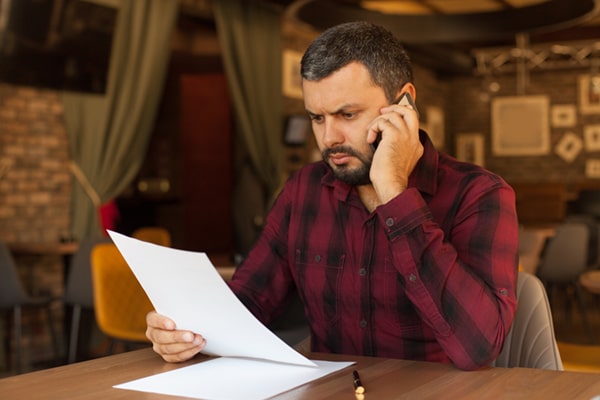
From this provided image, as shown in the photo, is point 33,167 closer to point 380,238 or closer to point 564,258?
point 564,258

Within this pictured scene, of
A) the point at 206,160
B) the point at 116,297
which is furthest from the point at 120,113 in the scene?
the point at 206,160

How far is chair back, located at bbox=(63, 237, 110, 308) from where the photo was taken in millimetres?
5387

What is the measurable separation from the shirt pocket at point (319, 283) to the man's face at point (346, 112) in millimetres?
232

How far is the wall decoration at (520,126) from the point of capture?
1419 cm

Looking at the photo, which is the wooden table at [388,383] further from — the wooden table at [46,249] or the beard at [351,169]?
the wooden table at [46,249]

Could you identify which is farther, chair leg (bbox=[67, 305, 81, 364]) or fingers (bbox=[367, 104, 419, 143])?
chair leg (bbox=[67, 305, 81, 364])

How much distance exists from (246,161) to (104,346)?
287 centimetres

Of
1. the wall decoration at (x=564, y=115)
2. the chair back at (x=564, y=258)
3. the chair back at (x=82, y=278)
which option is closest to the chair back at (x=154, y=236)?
the chair back at (x=82, y=278)

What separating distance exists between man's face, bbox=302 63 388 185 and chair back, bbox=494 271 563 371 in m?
0.48

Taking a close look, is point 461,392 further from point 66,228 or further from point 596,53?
point 596,53

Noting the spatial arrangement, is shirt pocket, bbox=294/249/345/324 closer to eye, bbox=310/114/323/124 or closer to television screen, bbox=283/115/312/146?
eye, bbox=310/114/323/124

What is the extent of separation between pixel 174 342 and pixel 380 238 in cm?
53

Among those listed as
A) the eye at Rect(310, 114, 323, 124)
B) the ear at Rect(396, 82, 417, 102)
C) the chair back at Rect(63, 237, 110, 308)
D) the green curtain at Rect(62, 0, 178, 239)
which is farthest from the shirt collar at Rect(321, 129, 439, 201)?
the green curtain at Rect(62, 0, 178, 239)

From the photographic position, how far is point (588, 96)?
45.3ft
